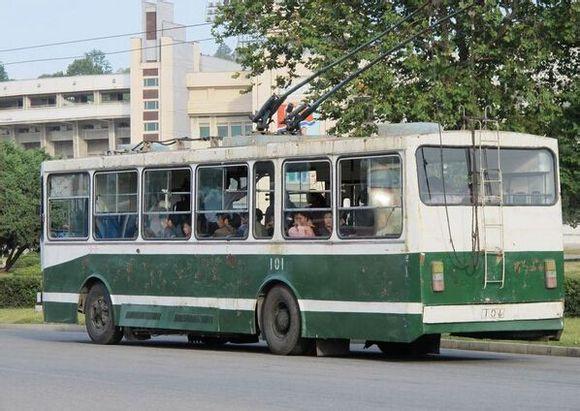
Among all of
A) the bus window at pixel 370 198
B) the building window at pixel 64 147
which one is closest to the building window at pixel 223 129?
the building window at pixel 64 147

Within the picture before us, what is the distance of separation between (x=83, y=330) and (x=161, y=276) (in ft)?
34.6

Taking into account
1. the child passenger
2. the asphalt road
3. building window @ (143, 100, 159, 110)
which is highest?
building window @ (143, 100, 159, 110)

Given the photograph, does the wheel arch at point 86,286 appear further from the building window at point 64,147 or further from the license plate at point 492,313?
the building window at point 64,147

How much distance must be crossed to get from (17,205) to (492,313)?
6137 cm

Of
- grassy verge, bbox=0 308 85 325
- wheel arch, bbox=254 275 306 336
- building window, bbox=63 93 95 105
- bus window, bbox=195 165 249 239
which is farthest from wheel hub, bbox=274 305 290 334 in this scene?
building window, bbox=63 93 95 105

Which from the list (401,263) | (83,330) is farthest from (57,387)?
(83,330)

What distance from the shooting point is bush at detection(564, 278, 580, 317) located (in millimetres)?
30969

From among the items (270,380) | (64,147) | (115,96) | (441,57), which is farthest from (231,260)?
(64,147)

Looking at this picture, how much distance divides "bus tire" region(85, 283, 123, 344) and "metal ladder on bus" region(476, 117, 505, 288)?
23.8ft

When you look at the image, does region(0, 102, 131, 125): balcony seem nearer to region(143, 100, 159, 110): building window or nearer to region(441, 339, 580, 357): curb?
region(143, 100, 159, 110): building window

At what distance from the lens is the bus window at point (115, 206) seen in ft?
81.5

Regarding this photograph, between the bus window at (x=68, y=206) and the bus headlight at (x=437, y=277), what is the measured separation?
797 cm

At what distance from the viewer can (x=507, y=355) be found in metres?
23.2

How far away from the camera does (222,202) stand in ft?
75.4
